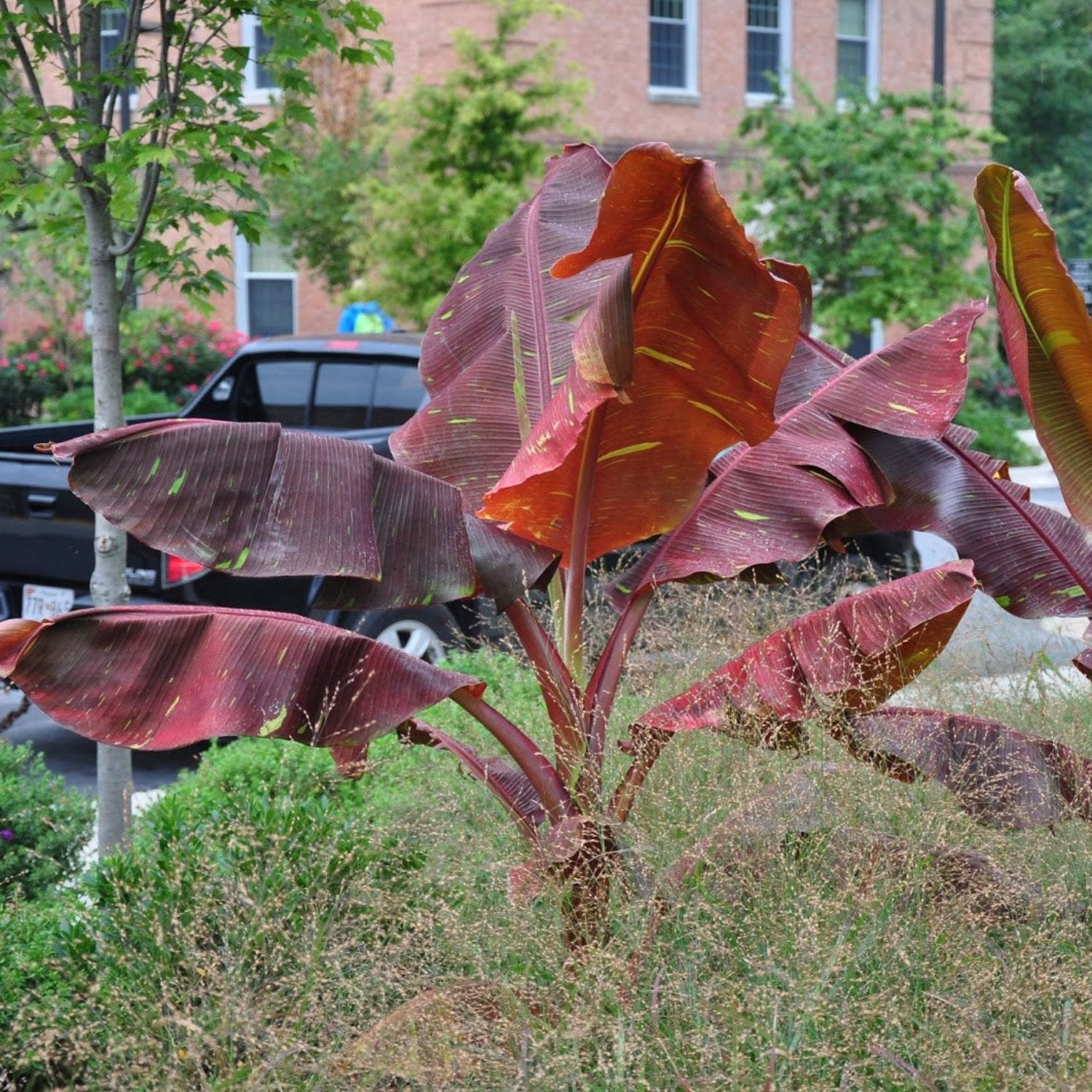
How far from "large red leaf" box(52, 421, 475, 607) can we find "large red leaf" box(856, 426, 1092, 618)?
4.94 ft

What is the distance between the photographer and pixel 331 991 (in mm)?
3488

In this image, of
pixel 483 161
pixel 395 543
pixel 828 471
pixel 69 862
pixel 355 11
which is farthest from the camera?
pixel 483 161

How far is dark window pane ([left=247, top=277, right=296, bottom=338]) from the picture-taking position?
975 inches

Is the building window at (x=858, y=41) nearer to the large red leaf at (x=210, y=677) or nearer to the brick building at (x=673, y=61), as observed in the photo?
the brick building at (x=673, y=61)

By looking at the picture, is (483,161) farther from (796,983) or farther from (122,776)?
(796,983)

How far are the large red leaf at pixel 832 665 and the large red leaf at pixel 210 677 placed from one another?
611 millimetres

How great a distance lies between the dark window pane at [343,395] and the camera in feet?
26.5

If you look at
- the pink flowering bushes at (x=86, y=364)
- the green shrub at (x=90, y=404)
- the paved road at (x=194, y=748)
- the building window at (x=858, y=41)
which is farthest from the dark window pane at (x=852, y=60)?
the paved road at (x=194, y=748)

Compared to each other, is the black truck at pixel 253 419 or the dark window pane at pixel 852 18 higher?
the dark window pane at pixel 852 18

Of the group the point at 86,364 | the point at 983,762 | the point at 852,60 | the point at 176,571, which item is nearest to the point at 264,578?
the point at 176,571

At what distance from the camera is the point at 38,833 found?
4.58m

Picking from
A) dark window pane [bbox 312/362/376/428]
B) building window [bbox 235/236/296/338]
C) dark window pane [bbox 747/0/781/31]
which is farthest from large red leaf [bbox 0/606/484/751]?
dark window pane [bbox 747/0/781/31]

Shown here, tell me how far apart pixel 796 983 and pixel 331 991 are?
1130mm

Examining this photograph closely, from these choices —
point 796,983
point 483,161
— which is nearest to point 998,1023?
point 796,983
